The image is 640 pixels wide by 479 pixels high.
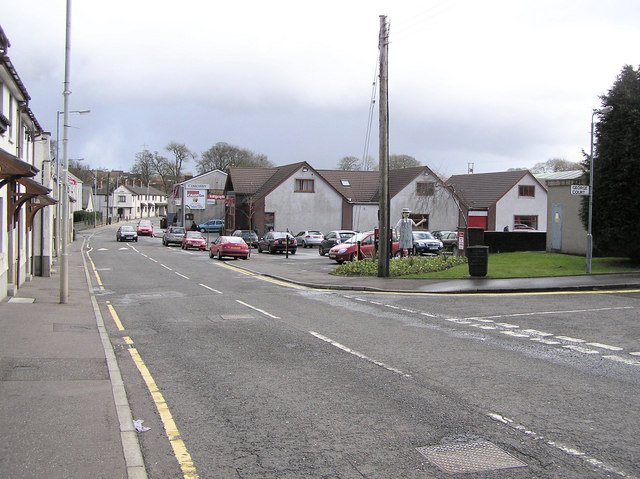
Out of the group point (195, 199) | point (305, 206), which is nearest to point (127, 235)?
point (305, 206)

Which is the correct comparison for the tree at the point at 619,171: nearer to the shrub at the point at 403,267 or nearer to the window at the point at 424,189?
the shrub at the point at 403,267

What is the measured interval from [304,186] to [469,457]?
54.0m

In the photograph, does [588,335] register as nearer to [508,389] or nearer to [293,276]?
[508,389]

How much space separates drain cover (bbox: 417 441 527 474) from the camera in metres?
4.68

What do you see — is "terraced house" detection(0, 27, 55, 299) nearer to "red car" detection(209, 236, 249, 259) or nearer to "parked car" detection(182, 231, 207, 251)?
"red car" detection(209, 236, 249, 259)

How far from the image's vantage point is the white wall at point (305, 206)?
57719 millimetres

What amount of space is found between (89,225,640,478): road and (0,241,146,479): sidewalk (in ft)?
0.90

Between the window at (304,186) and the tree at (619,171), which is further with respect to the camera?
the window at (304,186)

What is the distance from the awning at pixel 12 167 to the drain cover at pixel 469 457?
8.25 metres

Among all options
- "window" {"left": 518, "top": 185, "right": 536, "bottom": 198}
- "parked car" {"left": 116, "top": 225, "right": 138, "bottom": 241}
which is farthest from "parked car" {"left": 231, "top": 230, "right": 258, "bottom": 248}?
"window" {"left": 518, "top": 185, "right": 536, "bottom": 198}

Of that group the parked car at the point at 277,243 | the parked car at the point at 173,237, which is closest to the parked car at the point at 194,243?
the parked car at the point at 173,237

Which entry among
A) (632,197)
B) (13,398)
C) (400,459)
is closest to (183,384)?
(13,398)

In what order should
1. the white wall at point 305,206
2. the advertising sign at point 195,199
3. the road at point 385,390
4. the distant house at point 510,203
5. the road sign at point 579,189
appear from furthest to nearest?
the advertising sign at point 195,199 → the white wall at point 305,206 → the distant house at point 510,203 → the road sign at point 579,189 → the road at point 385,390

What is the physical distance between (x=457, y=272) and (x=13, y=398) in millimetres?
18128
